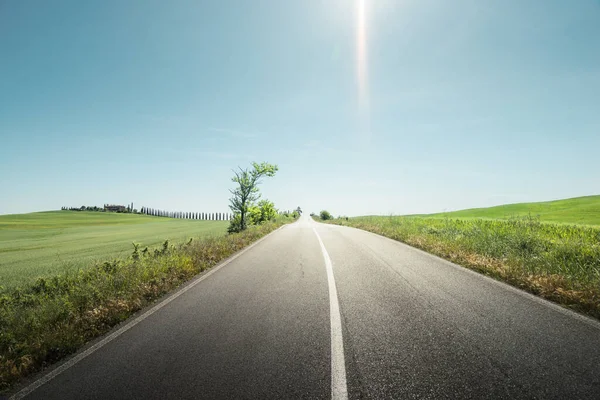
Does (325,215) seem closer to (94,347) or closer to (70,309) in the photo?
(70,309)

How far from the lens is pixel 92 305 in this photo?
17.4 ft

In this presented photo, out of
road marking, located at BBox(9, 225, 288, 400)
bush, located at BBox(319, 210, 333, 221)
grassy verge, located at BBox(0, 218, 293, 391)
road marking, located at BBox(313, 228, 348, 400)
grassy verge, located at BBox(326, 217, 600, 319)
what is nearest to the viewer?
road marking, located at BBox(313, 228, 348, 400)

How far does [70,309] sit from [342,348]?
5224 millimetres

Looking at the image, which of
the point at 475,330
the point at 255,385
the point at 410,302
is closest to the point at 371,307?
the point at 410,302

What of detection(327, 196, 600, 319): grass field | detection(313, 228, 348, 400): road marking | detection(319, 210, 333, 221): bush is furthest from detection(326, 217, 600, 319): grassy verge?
detection(319, 210, 333, 221): bush

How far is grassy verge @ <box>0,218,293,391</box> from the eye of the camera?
3711 mm

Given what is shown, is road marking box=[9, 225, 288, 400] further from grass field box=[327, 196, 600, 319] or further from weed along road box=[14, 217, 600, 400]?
grass field box=[327, 196, 600, 319]

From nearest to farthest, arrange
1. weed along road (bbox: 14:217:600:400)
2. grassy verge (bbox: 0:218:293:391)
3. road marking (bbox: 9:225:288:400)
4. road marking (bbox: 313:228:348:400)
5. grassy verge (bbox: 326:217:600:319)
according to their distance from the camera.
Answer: road marking (bbox: 313:228:348:400) < weed along road (bbox: 14:217:600:400) < road marking (bbox: 9:225:288:400) < grassy verge (bbox: 0:218:293:391) < grassy verge (bbox: 326:217:600:319)

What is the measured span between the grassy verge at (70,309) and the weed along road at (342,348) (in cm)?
44

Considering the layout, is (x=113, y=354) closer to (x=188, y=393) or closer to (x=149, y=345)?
(x=149, y=345)

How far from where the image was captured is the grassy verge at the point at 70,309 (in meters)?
3.71

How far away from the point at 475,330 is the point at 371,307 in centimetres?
163

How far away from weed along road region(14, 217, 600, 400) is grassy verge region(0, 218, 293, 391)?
441 mm

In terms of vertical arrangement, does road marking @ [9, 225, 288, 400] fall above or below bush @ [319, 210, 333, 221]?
below
